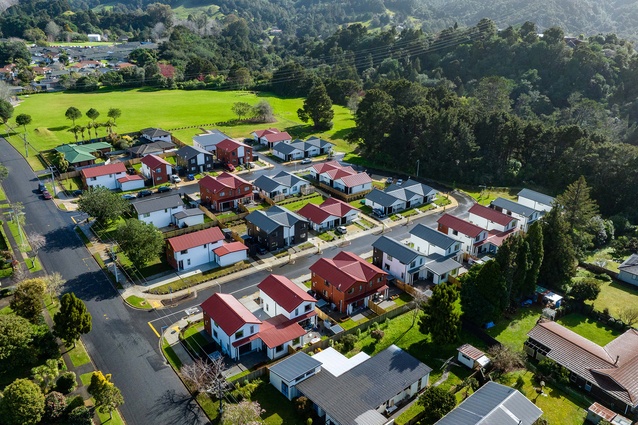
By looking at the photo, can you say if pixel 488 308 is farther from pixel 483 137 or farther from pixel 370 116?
pixel 370 116

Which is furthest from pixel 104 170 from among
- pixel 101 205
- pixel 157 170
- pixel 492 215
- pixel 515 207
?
pixel 515 207

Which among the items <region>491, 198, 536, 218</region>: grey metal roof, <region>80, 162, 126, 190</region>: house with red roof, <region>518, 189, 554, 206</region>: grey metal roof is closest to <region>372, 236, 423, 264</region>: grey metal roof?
<region>491, 198, 536, 218</region>: grey metal roof

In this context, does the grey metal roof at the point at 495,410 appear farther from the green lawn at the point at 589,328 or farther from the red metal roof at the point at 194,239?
the red metal roof at the point at 194,239

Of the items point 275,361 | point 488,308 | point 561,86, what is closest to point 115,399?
point 275,361

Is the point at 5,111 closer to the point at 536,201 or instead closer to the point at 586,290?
the point at 536,201

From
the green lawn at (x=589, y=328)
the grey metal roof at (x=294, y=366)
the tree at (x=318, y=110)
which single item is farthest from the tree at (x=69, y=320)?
the tree at (x=318, y=110)

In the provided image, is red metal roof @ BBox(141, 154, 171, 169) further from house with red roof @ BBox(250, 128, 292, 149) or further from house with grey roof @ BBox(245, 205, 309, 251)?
house with red roof @ BBox(250, 128, 292, 149)
